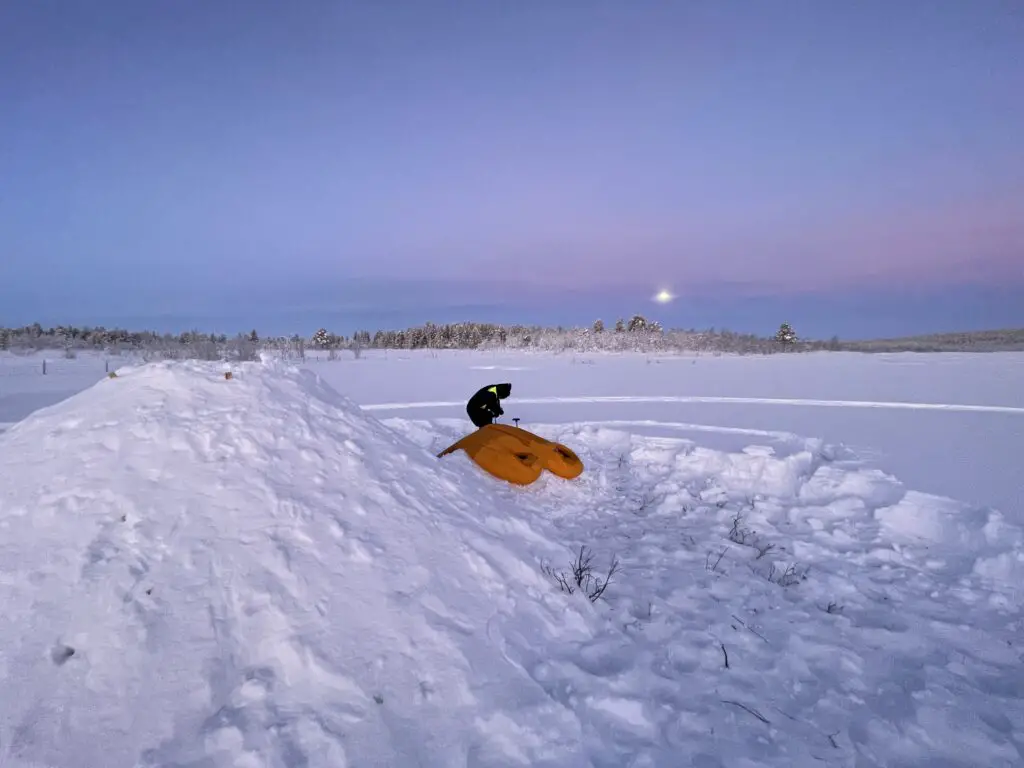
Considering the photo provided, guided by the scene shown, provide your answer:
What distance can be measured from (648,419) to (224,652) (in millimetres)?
7648

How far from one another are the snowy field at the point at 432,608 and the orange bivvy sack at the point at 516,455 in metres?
0.37

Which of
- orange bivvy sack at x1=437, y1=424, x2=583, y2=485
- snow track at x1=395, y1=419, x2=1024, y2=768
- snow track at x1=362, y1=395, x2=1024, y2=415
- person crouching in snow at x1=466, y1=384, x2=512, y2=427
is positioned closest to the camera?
snow track at x1=395, y1=419, x2=1024, y2=768

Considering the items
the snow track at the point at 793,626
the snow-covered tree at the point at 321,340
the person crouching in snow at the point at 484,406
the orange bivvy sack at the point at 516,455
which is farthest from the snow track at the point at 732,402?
the snow-covered tree at the point at 321,340

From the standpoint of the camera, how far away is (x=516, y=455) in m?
5.70

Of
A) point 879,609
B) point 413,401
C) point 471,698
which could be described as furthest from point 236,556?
point 413,401

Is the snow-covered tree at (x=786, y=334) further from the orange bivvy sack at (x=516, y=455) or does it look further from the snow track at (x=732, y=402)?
the orange bivvy sack at (x=516, y=455)

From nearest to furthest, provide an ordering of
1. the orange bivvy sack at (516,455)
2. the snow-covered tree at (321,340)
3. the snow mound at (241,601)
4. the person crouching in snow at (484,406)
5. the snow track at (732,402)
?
the snow mound at (241,601) < the orange bivvy sack at (516,455) < the person crouching in snow at (484,406) < the snow track at (732,402) < the snow-covered tree at (321,340)

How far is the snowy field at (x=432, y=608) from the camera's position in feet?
7.14

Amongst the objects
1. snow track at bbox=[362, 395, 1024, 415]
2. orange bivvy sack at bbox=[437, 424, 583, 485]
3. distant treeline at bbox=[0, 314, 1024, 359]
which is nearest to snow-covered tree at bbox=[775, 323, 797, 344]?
distant treeline at bbox=[0, 314, 1024, 359]

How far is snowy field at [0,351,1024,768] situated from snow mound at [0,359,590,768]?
0.01m

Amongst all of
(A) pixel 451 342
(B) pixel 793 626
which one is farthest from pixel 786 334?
(B) pixel 793 626

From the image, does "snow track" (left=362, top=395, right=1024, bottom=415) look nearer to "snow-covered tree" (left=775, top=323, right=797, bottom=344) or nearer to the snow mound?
the snow mound

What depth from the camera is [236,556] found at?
2766mm

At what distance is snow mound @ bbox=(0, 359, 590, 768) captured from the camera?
209cm
